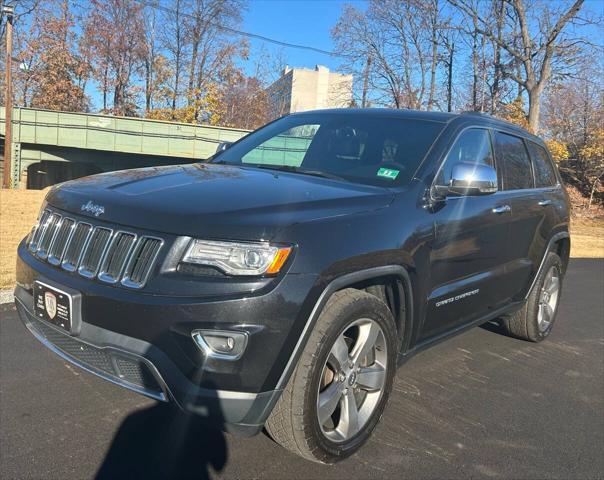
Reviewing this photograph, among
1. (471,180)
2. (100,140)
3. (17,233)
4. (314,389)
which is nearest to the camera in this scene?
(314,389)

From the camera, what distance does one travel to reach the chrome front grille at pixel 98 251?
2.42 metres

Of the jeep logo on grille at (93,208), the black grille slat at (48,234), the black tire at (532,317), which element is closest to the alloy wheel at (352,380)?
the jeep logo on grille at (93,208)

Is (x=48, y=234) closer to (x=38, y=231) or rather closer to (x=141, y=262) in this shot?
(x=38, y=231)

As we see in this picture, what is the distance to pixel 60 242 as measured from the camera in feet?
9.36

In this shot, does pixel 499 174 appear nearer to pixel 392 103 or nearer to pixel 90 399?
pixel 90 399

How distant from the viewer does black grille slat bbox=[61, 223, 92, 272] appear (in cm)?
268

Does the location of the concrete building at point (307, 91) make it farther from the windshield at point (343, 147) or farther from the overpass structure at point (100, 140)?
the windshield at point (343, 147)

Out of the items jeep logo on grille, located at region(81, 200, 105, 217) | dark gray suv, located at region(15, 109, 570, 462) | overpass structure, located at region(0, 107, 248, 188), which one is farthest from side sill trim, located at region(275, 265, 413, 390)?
overpass structure, located at region(0, 107, 248, 188)

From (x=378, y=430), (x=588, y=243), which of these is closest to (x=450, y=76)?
(x=588, y=243)

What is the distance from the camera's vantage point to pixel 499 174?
4109mm

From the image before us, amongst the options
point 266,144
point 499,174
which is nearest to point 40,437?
point 266,144

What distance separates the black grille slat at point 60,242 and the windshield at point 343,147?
1.38 m

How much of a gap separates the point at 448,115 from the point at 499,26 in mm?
26802

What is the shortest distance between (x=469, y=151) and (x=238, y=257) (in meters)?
2.17
